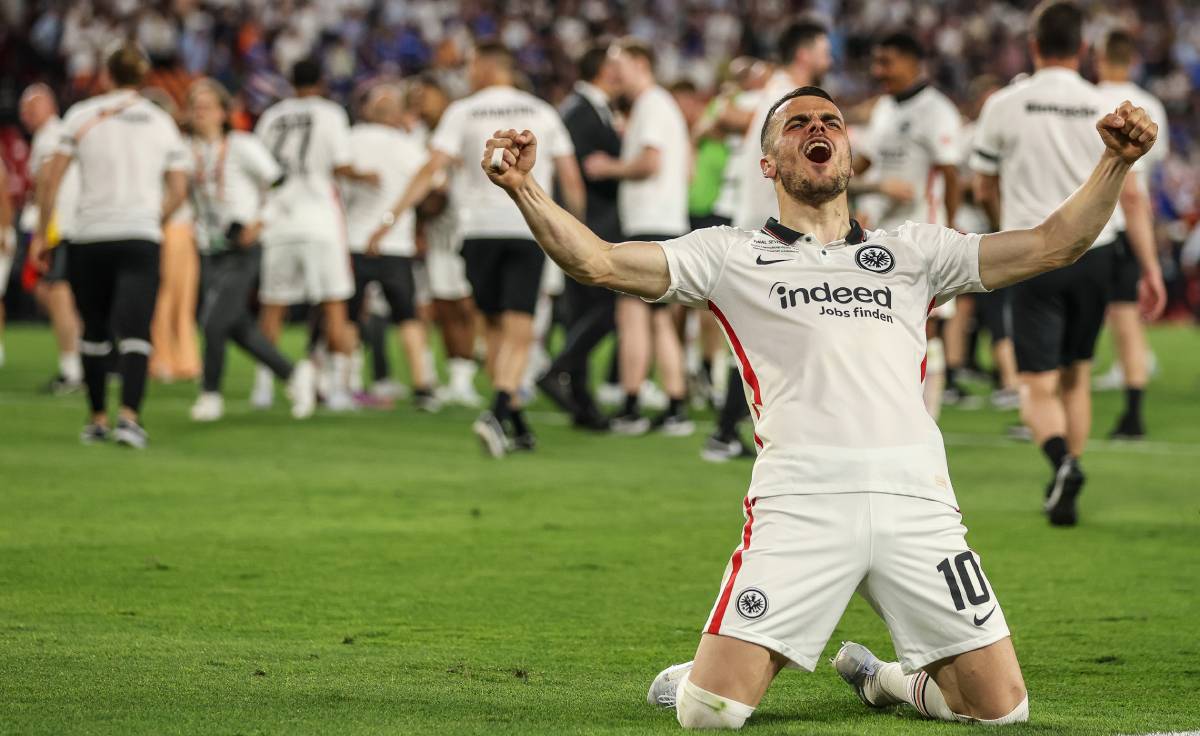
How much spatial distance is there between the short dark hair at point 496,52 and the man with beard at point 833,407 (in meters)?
6.58

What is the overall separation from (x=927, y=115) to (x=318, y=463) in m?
4.19

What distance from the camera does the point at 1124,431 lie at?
11.9 metres

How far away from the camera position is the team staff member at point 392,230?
1350 cm

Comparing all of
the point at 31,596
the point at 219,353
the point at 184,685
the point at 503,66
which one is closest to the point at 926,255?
the point at 184,685

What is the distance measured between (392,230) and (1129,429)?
18.6ft

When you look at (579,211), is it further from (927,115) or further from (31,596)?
(31,596)

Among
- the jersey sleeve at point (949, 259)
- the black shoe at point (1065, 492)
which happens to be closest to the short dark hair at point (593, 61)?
the black shoe at point (1065, 492)

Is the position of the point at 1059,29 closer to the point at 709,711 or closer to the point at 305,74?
the point at 709,711

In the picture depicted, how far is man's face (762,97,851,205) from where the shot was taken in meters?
4.72

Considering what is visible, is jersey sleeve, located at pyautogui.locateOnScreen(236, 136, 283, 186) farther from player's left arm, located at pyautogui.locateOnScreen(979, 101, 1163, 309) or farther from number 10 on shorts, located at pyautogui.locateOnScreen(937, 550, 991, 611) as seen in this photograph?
number 10 on shorts, located at pyautogui.locateOnScreen(937, 550, 991, 611)

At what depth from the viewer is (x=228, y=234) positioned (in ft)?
41.0

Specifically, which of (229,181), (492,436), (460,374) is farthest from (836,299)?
(460,374)

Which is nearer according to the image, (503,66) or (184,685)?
(184,685)

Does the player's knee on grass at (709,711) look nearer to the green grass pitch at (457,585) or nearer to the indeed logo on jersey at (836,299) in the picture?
the green grass pitch at (457,585)
